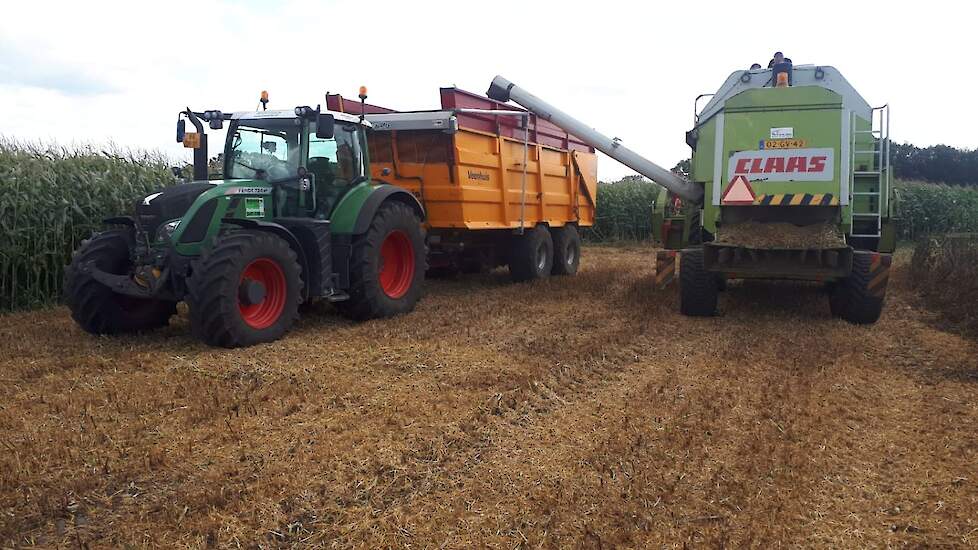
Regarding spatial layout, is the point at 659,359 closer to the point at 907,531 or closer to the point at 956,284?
the point at 907,531

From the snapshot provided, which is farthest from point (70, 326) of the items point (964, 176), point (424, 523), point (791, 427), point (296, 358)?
point (964, 176)

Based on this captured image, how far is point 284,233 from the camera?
6.17 meters

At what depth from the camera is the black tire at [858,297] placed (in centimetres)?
705

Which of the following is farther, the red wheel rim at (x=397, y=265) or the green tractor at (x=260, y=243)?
the red wheel rim at (x=397, y=265)

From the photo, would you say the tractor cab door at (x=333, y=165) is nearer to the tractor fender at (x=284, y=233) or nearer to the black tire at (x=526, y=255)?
the tractor fender at (x=284, y=233)

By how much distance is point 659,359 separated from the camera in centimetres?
568

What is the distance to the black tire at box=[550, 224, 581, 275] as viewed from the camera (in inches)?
442

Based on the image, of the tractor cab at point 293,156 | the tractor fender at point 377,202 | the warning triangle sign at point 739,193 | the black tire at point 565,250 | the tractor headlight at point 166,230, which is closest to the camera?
the tractor headlight at point 166,230

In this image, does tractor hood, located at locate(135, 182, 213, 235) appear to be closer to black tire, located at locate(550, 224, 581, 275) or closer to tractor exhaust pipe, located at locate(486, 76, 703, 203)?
tractor exhaust pipe, located at locate(486, 76, 703, 203)

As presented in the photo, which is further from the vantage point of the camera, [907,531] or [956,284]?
[956,284]

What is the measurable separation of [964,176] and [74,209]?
3666 centimetres

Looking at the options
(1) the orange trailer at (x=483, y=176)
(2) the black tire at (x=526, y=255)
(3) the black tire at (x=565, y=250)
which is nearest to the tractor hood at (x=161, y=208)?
(1) the orange trailer at (x=483, y=176)

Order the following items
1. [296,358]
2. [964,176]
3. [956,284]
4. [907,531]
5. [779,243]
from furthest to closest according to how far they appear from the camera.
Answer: [964,176], [956,284], [779,243], [296,358], [907,531]

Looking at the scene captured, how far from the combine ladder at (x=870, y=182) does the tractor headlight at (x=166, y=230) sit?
654cm
